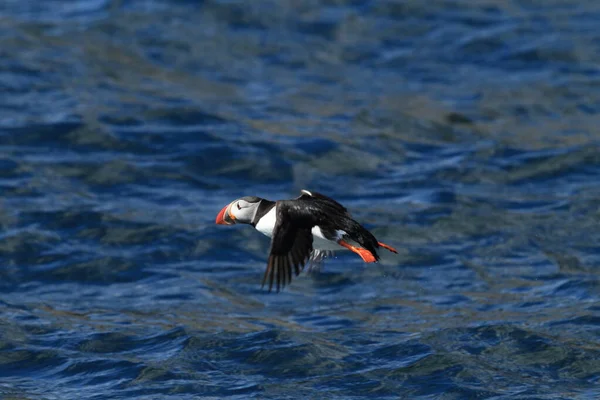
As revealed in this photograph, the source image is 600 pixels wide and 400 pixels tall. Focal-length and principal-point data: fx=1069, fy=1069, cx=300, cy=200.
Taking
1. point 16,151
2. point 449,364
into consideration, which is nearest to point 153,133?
point 16,151

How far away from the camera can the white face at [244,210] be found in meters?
7.29

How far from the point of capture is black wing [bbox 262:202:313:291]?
22.0ft

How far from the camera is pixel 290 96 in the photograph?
1366 centimetres

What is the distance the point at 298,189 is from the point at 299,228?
4.60 meters

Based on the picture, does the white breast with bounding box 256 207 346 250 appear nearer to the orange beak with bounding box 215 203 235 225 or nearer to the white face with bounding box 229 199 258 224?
the white face with bounding box 229 199 258 224

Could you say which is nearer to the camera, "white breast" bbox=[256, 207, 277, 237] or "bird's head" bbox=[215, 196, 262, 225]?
"white breast" bbox=[256, 207, 277, 237]

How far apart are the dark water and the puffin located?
1089 mm

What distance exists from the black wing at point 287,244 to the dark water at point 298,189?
115 cm

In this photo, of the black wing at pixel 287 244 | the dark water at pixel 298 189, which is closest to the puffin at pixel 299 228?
the black wing at pixel 287 244

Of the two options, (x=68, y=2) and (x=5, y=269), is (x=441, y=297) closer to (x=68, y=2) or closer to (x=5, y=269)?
(x=5, y=269)

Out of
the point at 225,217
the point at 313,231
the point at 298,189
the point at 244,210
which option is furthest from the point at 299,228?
the point at 298,189

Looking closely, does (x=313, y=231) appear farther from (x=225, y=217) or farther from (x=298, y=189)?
(x=298, y=189)

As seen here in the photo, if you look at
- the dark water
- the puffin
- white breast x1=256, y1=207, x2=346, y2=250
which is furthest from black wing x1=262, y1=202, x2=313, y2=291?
the dark water

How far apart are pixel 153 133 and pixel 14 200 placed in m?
2.12
